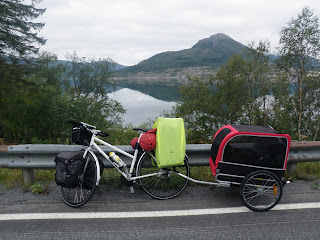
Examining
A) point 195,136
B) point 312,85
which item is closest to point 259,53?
point 312,85

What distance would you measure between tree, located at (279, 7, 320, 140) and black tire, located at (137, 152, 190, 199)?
27490mm

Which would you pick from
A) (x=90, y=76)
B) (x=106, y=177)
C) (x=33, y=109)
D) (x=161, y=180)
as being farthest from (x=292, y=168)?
(x=90, y=76)

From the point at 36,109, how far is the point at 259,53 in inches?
1004

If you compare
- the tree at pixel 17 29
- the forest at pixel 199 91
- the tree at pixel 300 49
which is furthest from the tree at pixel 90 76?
the tree at pixel 300 49

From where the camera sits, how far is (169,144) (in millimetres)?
3307

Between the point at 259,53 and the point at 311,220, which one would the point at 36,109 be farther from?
the point at 259,53

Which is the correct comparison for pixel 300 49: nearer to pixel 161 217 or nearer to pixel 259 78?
pixel 259 78

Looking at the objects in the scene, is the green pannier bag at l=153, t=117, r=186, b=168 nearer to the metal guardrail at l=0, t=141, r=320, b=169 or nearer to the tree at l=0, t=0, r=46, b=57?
→ the metal guardrail at l=0, t=141, r=320, b=169

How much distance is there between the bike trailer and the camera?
3.21 meters

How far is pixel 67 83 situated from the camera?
127 ft

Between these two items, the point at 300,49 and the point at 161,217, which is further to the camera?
the point at 300,49

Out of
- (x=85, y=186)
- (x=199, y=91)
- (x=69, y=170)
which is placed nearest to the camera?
(x=69, y=170)

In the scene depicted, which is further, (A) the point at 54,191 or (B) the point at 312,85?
(B) the point at 312,85

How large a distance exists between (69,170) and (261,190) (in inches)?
97.8
